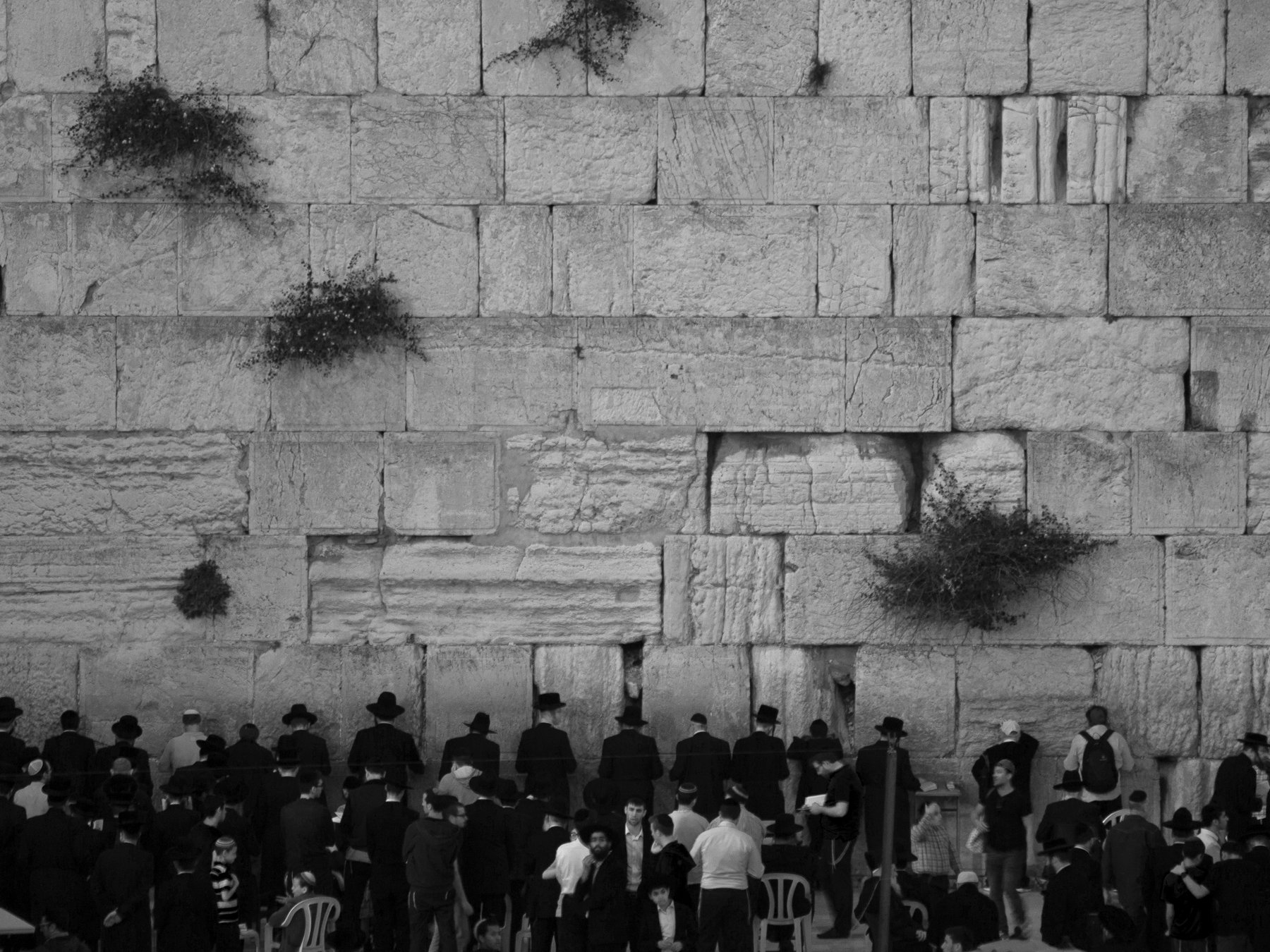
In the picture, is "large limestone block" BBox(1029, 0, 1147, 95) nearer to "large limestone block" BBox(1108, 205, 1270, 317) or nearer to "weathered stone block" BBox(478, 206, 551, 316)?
"large limestone block" BBox(1108, 205, 1270, 317)

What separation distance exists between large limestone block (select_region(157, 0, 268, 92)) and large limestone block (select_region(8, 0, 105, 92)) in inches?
20.6

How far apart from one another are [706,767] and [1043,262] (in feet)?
15.5

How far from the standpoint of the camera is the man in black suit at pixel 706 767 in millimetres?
14414

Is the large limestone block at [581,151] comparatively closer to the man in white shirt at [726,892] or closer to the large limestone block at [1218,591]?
the large limestone block at [1218,591]

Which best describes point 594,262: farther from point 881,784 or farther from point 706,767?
point 881,784

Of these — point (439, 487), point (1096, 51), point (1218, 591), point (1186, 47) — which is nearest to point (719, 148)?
point (1096, 51)

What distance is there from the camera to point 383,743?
575 inches

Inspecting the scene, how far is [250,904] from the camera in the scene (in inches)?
472

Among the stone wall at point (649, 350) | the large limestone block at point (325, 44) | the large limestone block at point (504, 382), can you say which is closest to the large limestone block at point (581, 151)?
the stone wall at point (649, 350)

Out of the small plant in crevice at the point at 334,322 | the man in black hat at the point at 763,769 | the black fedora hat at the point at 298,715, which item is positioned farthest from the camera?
the small plant in crevice at the point at 334,322

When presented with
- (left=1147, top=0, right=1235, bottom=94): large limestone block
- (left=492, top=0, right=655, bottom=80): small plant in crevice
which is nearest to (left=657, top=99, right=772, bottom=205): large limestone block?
(left=492, top=0, right=655, bottom=80): small plant in crevice

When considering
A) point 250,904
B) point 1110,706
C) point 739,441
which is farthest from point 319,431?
point 1110,706

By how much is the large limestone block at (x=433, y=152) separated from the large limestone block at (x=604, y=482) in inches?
79.7

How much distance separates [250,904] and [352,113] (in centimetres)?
650
